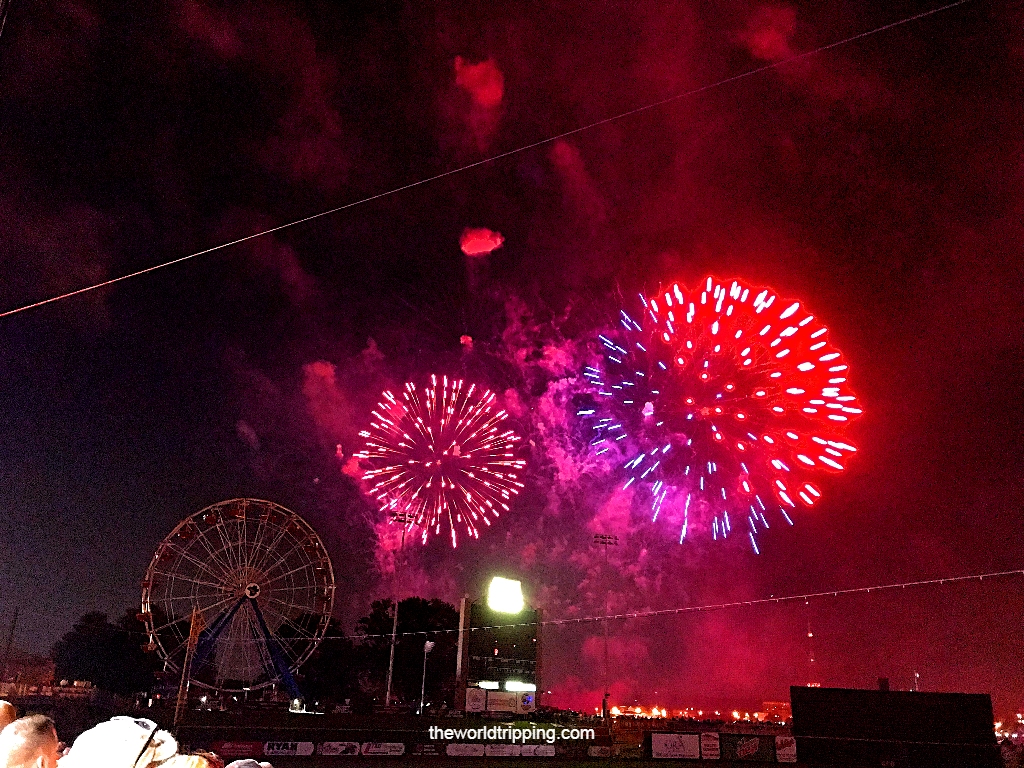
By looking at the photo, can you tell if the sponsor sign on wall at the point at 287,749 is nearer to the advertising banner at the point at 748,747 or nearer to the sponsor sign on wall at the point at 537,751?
the sponsor sign on wall at the point at 537,751

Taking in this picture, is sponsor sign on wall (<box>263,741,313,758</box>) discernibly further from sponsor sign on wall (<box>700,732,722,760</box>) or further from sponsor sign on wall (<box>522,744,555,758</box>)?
sponsor sign on wall (<box>700,732,722,760</box>)

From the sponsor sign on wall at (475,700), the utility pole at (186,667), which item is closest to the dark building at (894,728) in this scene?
the utility pole at (186,667)

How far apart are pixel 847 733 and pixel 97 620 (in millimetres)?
71772

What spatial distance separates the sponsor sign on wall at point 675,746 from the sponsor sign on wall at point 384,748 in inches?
402

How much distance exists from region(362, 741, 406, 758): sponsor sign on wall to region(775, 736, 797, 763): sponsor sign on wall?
617 inches

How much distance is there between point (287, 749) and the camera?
26.4m

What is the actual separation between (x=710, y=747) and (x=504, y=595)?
30.2 m

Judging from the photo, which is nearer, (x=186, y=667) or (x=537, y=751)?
(x=186, y=667)

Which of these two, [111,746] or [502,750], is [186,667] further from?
[111,746]

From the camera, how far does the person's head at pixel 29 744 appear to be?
3.16m

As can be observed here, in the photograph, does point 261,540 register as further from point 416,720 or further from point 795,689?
point 795,689

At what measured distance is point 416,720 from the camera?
105ft

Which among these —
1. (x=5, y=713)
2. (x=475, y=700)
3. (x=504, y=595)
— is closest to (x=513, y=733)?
(x=475, y=700)

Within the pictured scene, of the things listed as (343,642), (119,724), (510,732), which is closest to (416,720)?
(510,732)
